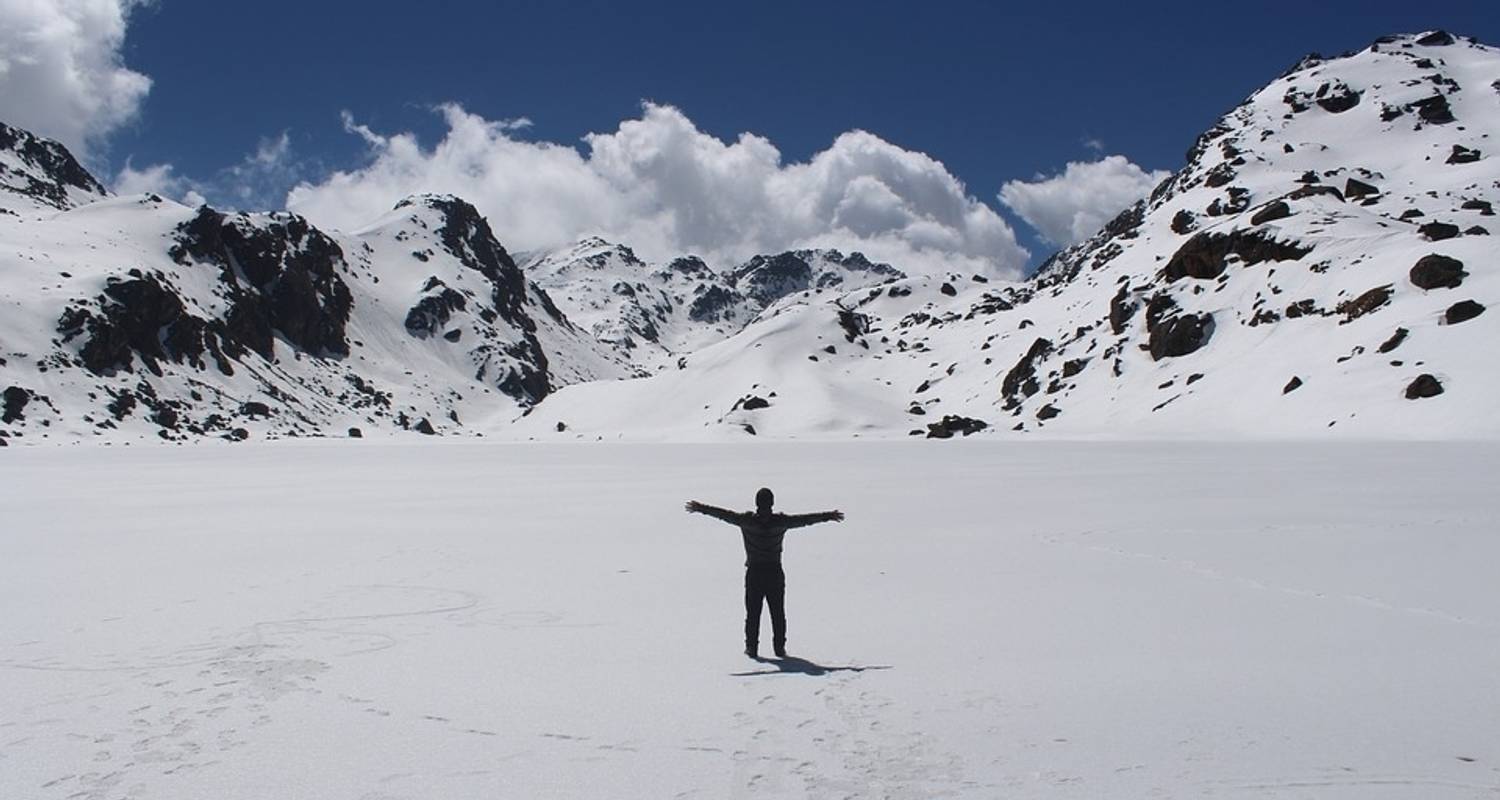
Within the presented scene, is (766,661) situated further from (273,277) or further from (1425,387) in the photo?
(273,277)

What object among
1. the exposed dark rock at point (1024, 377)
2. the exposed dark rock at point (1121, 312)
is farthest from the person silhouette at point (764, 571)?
the exposed dark rock at point (1121, 312)

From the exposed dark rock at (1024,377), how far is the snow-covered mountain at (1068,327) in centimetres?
33

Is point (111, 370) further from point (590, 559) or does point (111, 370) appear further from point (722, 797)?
point (722, 797)

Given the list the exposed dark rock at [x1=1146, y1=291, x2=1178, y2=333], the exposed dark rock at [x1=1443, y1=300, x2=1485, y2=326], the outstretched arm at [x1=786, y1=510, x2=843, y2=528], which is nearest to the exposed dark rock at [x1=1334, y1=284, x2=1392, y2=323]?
the exposed dark rock at [x1=1443, y1=300, x2=1485, y2=326]

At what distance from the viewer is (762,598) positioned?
381 inches

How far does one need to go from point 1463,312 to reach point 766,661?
212ft

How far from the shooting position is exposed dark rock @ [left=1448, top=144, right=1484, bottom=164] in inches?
4343

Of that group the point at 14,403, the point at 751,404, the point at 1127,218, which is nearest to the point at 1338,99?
the point at 1127,218

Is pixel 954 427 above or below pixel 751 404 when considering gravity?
below

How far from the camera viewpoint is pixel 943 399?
9894 centimetres

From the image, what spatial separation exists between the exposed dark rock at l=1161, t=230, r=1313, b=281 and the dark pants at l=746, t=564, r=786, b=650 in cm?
8261

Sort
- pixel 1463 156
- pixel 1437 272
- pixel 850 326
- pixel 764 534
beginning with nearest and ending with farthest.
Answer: pixel 764 534, pixel 1437 272, pixel 1463 156, pixel 850 326

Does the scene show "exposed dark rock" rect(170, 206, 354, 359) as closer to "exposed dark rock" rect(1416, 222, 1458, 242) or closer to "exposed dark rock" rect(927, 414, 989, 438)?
"exposed dark rock" rect(927, 414, 989, 438)

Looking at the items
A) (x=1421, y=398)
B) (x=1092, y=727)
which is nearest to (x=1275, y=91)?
(x=1421, y=398)
